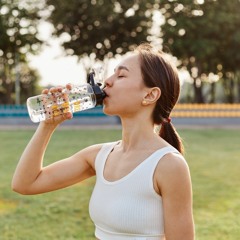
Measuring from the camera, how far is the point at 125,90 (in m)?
2.17

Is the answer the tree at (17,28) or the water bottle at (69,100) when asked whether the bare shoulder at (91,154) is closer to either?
the water bottle at (69,100)

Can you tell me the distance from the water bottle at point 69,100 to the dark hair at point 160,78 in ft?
0.67

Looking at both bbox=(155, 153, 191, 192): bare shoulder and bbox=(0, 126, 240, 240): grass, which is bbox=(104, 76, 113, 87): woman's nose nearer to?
bbox=(155, 153, 191, 192): bare shoulder

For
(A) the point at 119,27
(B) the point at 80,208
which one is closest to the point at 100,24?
(A) the point at 119,27

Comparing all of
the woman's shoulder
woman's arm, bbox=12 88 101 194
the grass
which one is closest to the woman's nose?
woman's arm, bbox=12 88 101 194

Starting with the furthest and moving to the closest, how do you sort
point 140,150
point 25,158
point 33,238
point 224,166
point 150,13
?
1. point 150,13
2. point 224,166
3. point 33,238
4. point 25,158
5. point 140,150

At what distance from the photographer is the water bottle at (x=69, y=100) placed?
2.18m

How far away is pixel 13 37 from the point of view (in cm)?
3409

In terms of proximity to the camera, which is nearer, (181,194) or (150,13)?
(181,194)

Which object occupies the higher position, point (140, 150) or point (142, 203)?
point (140, 150)

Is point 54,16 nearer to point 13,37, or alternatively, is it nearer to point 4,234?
point 13,37

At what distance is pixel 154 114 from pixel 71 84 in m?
0.37

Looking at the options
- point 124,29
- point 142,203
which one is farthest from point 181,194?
point 124,29

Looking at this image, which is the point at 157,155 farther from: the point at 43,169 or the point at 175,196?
the point at 43,169
